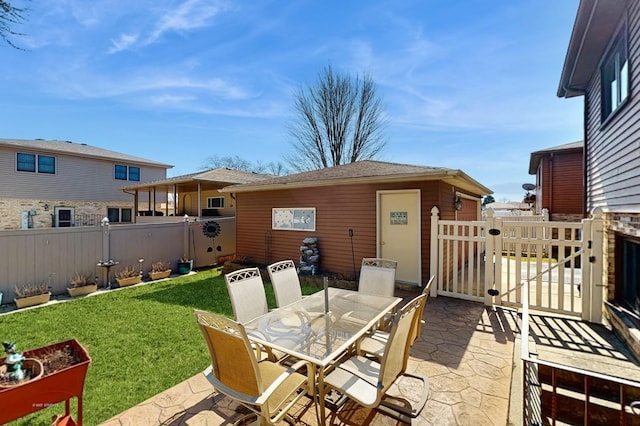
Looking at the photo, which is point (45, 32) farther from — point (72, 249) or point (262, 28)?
point (262, 28)

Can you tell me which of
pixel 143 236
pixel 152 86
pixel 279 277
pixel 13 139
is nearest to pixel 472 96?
pixel 279 277

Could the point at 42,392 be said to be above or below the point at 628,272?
below

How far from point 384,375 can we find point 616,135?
5.16m

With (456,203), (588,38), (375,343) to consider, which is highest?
(588,38)

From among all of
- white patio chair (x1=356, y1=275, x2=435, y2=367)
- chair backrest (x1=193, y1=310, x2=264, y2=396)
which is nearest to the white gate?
white patio chair (x1=356, y1=275, x2=435, y2=367)

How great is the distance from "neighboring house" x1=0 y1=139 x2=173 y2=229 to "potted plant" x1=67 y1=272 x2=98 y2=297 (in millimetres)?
12191

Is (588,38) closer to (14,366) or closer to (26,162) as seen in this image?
(14,366)

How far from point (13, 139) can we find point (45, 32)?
1726cm

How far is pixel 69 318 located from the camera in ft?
16.7

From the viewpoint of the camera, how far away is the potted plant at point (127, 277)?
7512 millimetres

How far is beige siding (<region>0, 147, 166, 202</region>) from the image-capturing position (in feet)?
46.8

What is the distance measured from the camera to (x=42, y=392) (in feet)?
6.22

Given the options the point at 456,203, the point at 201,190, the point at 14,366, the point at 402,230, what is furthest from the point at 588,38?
the point at 201,190

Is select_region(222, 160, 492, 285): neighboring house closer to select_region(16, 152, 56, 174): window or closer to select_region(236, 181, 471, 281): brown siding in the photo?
select_region(236, 181, 471, 281): brown siding
